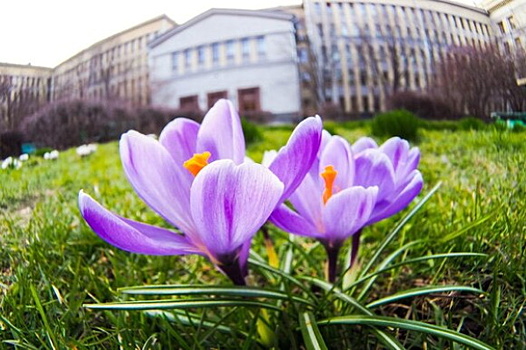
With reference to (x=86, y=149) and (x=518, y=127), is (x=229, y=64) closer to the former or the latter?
(x=86, y=149)

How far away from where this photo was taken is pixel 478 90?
63 centimetres

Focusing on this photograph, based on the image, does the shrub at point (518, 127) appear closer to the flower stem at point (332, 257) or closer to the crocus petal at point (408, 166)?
the crocus petal at point (408, 166)

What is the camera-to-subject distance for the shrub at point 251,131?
2.71ft

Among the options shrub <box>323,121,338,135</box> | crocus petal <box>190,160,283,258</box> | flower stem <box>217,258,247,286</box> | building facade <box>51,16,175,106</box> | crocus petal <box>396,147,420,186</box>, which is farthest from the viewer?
shrub <box>323,121,338,135</box>

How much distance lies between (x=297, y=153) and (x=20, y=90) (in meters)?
0.43

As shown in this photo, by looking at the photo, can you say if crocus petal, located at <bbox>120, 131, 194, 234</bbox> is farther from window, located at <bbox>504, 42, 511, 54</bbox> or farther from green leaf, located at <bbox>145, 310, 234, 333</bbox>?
window, located at <bbox>504, 42, 511, 54</bbox>

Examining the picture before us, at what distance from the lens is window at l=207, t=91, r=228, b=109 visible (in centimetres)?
73

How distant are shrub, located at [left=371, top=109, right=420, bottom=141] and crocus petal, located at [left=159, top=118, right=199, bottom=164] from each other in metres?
0.38

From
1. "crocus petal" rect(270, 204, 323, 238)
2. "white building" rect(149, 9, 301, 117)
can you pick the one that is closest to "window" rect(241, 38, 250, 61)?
"white building" rect(149, 9, 301, 117)

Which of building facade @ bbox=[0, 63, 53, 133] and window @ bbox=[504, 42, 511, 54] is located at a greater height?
building facade @ bbox=[0, 63, 53, 133]

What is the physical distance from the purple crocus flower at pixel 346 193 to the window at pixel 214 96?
0.71 feet

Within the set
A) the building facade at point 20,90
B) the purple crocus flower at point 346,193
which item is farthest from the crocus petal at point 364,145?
the building facade at point 20,90

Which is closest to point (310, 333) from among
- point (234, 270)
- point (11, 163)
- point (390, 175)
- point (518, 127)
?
point (234, 270)

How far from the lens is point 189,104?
76 centimetres
